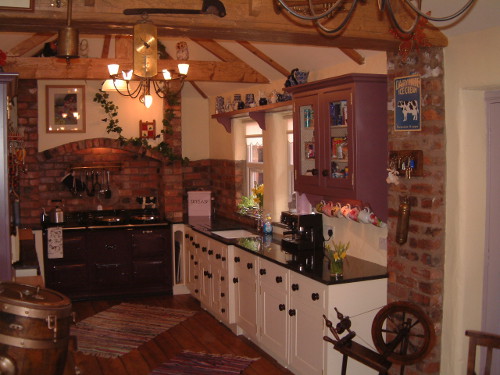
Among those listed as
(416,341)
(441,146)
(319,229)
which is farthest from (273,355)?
(441,146)

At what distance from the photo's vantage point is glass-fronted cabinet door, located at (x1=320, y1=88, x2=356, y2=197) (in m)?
4.08

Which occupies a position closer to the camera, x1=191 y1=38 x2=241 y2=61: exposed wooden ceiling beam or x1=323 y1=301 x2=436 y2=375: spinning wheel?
x1=323 y1=301 x2=436 y2=375: spinning wheel

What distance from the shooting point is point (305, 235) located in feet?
16.4

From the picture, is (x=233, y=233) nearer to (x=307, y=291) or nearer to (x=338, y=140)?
(x=307, y=291)

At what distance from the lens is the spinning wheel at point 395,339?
135 inches

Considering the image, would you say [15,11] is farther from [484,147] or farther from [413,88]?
[484,147]

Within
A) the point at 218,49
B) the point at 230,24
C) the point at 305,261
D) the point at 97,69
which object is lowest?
the point at 305,261

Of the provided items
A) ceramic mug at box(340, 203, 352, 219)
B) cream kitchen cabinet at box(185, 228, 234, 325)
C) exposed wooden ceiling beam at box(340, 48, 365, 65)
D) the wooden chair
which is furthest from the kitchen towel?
the wooden chair

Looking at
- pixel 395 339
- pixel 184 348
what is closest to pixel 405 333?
pixel 395 339

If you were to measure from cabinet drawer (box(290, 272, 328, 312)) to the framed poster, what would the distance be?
118 centimetres

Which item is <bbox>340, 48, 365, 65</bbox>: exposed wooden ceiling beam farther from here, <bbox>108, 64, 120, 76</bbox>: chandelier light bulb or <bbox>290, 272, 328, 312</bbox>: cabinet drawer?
<bbox>108, 64, 120, 76</bbox>: chandelier light bulb

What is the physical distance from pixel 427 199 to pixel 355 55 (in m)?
1.37

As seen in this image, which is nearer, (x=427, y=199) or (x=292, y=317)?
(x=427, y=199)

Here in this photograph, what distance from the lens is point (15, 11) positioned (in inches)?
110
